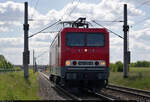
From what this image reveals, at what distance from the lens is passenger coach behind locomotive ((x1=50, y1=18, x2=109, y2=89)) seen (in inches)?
738

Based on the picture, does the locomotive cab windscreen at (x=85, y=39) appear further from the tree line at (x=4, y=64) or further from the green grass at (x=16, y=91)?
the tree line at (x=4, y=64)

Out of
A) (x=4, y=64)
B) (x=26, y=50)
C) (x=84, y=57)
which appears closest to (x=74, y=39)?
(x=84, y=57)

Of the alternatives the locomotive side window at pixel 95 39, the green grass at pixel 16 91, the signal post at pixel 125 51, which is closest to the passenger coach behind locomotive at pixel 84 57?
the locomotive side window at pixel 95 39

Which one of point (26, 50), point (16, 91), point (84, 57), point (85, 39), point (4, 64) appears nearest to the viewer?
point (16, 91)

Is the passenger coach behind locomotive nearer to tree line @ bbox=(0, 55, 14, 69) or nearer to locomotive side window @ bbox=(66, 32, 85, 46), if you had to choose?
locomotive side window @ bbox=(66, 32, 85, 46)

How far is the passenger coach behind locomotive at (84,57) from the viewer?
18.7 metres

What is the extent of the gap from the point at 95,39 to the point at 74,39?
4.00 ft

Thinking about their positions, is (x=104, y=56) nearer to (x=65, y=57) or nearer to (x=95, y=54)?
(x=95, y=54)

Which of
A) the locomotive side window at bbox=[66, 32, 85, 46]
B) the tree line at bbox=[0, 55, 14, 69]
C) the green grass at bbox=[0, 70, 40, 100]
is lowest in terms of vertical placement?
the green grass at bbox=[0, 70, 40, 100]

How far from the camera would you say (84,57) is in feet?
62.2

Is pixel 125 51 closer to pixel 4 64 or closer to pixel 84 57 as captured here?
pixel 84 57

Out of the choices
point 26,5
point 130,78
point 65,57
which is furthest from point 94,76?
point 26,5

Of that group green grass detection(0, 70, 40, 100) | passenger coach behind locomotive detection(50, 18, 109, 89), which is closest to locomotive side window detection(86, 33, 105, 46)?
passenger coach behind locomotive detection(50, 18, 109, 89)

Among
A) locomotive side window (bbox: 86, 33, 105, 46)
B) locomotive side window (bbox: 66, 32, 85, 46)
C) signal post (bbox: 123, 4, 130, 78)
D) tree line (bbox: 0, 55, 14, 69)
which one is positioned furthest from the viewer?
tree line (bbox: 0, 55, 14, 69)
